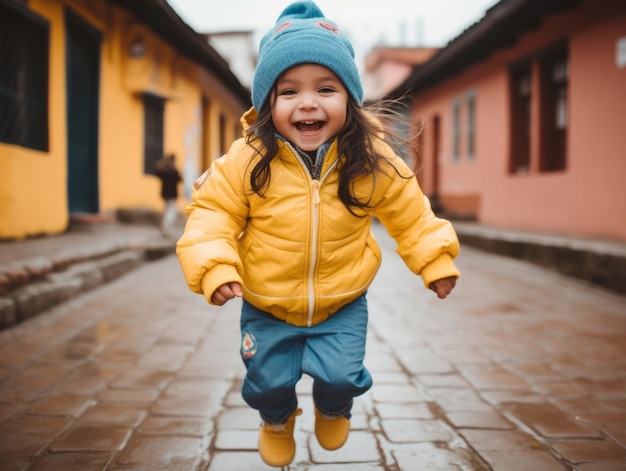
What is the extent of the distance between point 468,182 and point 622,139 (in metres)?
5.98

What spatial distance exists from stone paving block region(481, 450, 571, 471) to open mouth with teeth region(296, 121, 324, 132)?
1385 mm

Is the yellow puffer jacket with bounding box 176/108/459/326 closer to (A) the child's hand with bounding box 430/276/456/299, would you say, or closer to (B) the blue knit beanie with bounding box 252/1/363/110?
(A) the child's hand with bounding box 430/276/456/299

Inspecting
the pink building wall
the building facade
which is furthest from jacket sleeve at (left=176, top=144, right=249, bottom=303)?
the pink building wall

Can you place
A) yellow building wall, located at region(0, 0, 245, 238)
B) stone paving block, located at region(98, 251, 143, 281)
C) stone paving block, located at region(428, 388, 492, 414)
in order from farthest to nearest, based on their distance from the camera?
yellow building wall, located at region(0, 0, 245, 238) → stone paving block, located at region(98, 251, 143, 281) → stone paving block, located at region(428, 388, 492, 414)

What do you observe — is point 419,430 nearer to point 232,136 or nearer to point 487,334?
point 487,334

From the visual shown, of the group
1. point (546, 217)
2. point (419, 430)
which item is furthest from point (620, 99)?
point (419, 430)

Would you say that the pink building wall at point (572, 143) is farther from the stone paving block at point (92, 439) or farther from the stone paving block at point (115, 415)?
the stone paving block at point (92, 439)

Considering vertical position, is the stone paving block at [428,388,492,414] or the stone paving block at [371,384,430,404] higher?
the stone paving block at [428,388,492,414]

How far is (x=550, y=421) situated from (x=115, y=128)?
9.56 m

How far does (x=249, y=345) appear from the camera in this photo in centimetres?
215

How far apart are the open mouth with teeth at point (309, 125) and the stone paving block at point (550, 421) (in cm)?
160

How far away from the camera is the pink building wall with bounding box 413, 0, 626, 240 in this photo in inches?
321

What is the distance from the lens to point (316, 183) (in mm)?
2107

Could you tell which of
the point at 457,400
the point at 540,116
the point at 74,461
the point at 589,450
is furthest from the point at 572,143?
the point at 74,461
